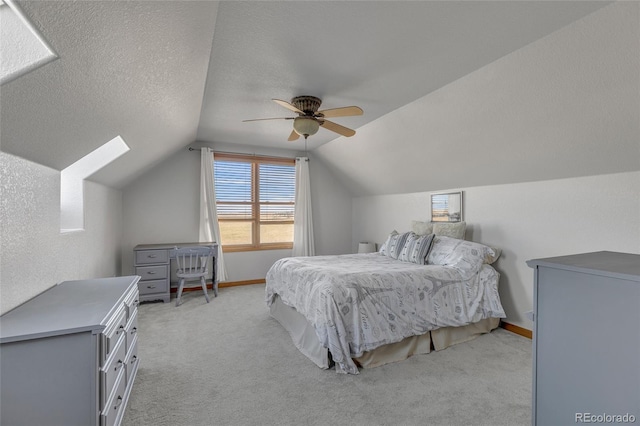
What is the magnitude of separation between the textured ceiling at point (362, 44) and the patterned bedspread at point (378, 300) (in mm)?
1737

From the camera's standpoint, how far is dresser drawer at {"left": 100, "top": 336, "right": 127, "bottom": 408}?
1388 millimetres

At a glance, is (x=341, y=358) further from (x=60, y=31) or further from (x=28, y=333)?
(x=60, y=31)

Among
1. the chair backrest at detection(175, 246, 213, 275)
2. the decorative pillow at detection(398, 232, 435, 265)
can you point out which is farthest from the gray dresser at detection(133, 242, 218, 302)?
the decorative pillow at detection(398, 232, 435, 265)

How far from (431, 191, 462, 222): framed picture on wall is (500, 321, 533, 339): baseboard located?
130 centimetres

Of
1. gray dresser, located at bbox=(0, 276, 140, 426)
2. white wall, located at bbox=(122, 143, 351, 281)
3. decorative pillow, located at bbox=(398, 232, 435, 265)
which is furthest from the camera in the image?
white wall, located at bbox=(122, 143, 351, 281)

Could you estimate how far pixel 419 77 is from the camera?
2.55m

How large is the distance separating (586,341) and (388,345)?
1.66 meters

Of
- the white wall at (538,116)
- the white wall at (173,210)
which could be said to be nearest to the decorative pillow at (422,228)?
the white wall at (538,116)

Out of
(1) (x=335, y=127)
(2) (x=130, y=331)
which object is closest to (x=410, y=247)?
(1) (x=335, y=127)

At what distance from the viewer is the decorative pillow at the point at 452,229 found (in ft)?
11.9

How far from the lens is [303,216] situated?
5.56 metres

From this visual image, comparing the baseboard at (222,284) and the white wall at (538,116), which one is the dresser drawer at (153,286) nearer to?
the baseboard at (222,284)

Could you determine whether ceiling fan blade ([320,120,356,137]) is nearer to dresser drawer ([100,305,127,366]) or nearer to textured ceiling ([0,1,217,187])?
textured ceiling ([0,1,217,187])

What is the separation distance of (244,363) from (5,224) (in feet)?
6.05
